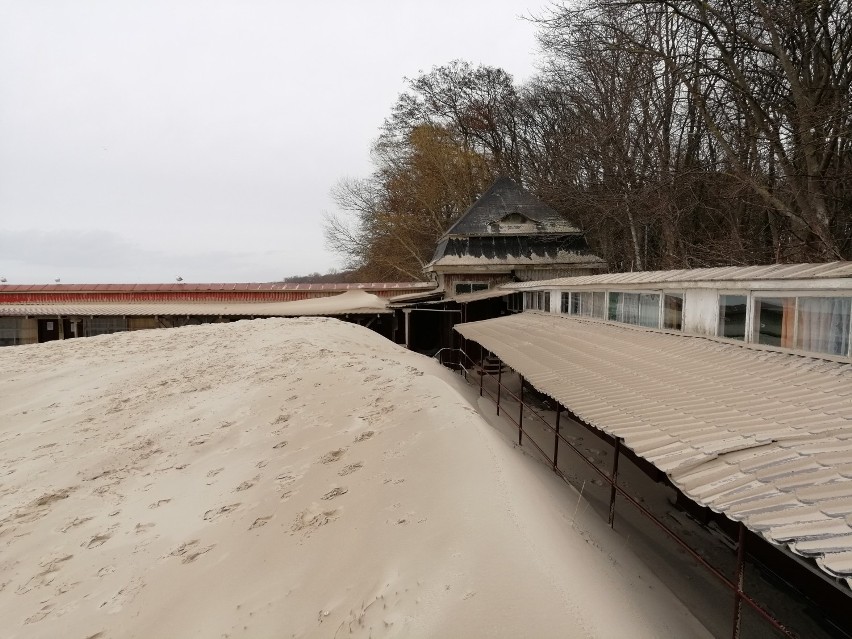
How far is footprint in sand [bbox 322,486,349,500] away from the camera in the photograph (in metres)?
4.67

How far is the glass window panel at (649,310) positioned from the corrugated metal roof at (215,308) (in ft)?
38.1

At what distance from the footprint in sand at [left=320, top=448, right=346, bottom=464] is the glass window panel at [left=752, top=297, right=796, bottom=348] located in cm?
619

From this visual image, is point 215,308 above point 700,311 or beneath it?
beneath

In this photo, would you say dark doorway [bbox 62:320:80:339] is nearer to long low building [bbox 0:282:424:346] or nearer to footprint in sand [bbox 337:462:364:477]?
long low building [bbox 0:282:424:346]

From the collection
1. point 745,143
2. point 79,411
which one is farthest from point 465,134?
point 79,411

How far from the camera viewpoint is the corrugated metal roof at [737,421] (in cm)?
259

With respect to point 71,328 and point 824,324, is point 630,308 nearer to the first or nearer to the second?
point 824,324

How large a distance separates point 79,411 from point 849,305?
473 inches

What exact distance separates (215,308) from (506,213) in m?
15.6

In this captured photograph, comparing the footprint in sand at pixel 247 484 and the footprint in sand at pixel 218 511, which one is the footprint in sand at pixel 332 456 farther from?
the footprint in sand at pixel 218 511

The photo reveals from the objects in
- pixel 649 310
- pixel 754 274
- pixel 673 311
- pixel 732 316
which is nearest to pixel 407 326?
pixel 649 310

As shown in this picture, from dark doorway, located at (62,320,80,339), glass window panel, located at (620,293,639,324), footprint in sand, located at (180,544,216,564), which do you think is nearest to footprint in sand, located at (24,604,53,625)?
footprint in sand, located at (180,544,216,564)

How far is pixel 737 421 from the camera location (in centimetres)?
403

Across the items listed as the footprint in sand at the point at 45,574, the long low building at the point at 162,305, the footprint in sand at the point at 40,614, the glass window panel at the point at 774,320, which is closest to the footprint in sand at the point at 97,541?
the footprint in sand at the point at 45,574
